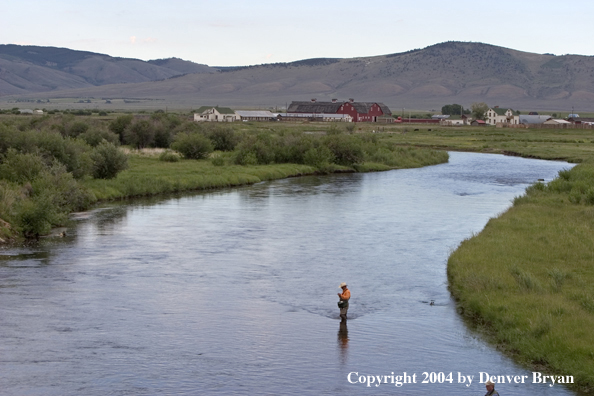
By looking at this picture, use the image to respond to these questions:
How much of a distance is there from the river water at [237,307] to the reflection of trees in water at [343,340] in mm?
27

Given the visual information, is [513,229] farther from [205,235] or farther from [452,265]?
[205,235]

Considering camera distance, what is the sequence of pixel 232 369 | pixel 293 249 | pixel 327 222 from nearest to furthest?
pixel 232 369 < pixel 293 249 < pixel 327 222

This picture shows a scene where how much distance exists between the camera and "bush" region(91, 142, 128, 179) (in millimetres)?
42719

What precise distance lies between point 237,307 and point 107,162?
24.9 meters

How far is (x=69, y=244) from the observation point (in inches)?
1107

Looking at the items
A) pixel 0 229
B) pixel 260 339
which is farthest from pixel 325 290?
pixel 0 229

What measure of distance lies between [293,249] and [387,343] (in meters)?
10.7

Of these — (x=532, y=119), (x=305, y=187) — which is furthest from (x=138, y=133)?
(x=532, y=119)

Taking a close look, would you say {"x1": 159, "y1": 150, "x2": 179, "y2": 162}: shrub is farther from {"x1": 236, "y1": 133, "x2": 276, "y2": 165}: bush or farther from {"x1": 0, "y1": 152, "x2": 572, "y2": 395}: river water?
{"x1": 0, "y1": 152, "x2": 572, "y2": 395}: river water

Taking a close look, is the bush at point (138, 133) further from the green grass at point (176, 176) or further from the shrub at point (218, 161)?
the shrub at point (218, 161)

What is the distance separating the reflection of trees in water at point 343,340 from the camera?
16.9m

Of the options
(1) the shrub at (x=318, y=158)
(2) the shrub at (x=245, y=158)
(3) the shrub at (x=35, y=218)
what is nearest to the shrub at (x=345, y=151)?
(1) the shrub at (x=318, y=158)

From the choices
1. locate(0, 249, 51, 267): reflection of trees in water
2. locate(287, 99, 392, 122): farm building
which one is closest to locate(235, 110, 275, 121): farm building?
locate(287, 99, 392, 122): farm building

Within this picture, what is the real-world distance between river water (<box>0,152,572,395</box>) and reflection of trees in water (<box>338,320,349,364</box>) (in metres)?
0.03
